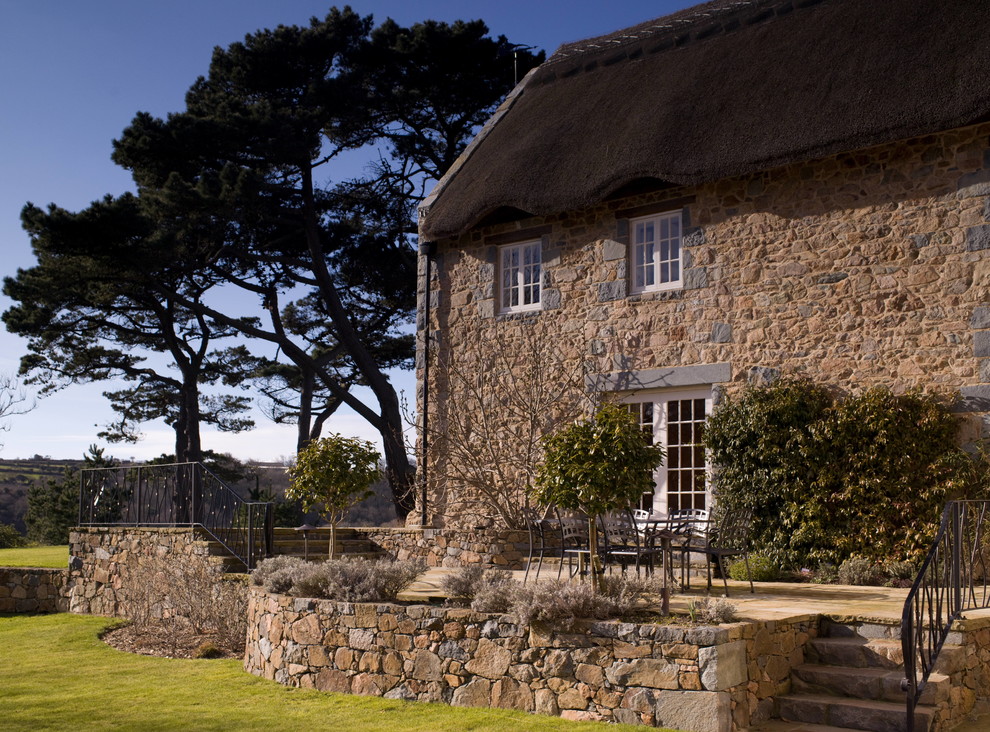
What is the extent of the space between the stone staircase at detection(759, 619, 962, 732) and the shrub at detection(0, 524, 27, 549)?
735 inches

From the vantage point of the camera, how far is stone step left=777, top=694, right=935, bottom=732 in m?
6.05

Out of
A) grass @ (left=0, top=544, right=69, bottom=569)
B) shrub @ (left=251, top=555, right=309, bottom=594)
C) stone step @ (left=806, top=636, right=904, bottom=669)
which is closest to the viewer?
stone step @ (left=806, top=636, right=904, bottom=669)

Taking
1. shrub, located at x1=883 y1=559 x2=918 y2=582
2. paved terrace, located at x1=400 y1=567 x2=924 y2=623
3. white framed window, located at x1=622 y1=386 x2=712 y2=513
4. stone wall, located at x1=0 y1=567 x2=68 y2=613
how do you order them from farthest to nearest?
1. stone wall, located at x1=0 y1=567 x2=68 y2=613
2. white framed window, located at x1=622 y1=386 x2=712 y2=513
3. shrub, located at x1=883 y1=559 x2=918 y2=582
4. paved terrace, located at x1=400 y1=567 x2=924 y2=623

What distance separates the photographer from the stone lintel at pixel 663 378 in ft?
37.4

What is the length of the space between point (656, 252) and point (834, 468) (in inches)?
133

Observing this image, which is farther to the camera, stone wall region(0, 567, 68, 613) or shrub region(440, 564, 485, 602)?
stone wall region(0, 567, 68, 613)

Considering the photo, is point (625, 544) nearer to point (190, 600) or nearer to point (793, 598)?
point (793, 598)

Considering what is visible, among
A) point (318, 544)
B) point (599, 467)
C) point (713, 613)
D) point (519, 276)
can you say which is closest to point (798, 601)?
point (713, 613)

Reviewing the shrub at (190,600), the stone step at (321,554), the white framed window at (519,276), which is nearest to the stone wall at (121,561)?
the shrub at (190,600)

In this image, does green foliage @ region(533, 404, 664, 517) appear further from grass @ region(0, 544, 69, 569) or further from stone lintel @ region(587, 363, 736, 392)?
grass @ region(0, 544, 69, 569)

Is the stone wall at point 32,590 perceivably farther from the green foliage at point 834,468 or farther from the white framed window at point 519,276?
the green foliage at point 834,468

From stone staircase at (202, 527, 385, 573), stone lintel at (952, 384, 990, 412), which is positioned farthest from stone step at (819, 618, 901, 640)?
stone staircase at (202, 527, 385, 573)

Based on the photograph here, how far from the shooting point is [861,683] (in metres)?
6.41

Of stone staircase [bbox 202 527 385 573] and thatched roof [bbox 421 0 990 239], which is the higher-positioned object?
thatched roof [bbox 421 0 990 239]
